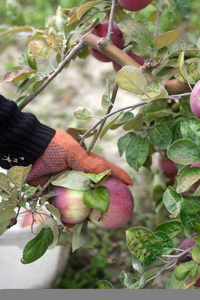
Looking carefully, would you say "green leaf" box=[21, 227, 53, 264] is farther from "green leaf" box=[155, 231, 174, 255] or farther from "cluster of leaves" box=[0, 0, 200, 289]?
"green leaf" box=[155, 231, 174, 255]

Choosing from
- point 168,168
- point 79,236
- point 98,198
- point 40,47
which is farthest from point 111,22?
point 168,168

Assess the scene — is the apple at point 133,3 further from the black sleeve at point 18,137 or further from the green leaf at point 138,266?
the green leaf at point 138,266

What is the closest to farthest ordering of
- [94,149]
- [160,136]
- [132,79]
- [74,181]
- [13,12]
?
[132,79], [74,181], [160,136], [13,12], [94,149]

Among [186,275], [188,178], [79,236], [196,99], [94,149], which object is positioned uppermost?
[196,99]

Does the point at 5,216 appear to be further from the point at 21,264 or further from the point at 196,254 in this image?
the point at 21,264

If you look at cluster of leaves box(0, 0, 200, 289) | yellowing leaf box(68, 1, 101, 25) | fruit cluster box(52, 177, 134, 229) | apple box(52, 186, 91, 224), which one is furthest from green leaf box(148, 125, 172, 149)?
yellowing leaf box(68, 1, 101, 25)

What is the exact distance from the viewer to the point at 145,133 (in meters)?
1.20

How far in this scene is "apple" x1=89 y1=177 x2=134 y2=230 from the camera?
108 centimetres

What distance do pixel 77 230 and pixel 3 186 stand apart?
0.25 metres

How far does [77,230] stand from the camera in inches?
44.4

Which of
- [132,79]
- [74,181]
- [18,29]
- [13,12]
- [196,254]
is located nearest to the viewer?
[196,254]

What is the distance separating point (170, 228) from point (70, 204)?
0.25 meters

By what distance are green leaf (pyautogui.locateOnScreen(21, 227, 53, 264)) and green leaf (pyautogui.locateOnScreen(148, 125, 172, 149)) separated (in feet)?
1.16

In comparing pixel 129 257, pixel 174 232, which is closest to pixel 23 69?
pixel 174 232
